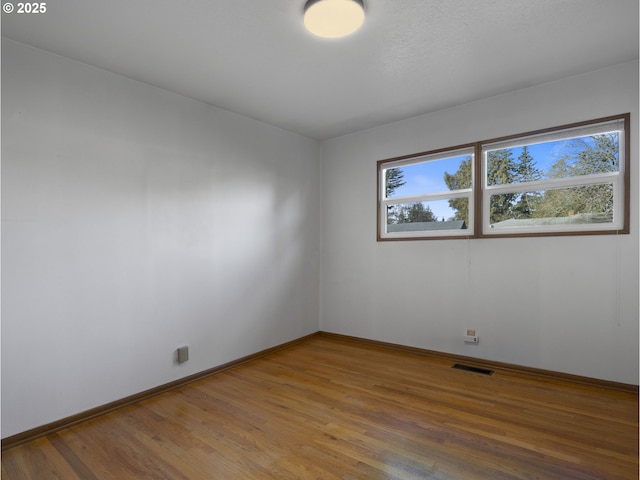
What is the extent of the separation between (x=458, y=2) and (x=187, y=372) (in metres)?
3.59

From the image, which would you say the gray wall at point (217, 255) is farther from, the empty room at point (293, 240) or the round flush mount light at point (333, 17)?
the round flush mount light at point (333, 17)

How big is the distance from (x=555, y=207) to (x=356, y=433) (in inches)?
106

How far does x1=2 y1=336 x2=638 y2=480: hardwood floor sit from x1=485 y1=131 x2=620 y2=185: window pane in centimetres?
190

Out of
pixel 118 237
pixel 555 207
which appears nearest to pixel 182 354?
pixel 118 237

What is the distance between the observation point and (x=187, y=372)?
10.5 ft

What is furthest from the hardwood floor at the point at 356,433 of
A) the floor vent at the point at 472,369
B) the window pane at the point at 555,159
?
the window pane at the point at 555,159

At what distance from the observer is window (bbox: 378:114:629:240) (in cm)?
293

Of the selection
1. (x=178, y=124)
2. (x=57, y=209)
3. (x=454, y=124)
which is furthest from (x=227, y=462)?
(x=454, y=124)

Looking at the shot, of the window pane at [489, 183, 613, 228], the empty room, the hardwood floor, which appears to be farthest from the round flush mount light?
the hardwood floor

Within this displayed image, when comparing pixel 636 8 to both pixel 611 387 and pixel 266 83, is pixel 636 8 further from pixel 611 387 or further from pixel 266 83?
pixel 611 387

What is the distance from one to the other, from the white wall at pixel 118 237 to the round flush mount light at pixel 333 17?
1716mm

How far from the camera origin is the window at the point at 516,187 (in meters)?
2.93

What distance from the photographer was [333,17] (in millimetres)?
2033

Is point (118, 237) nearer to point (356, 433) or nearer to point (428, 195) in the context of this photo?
point (356, 433)
